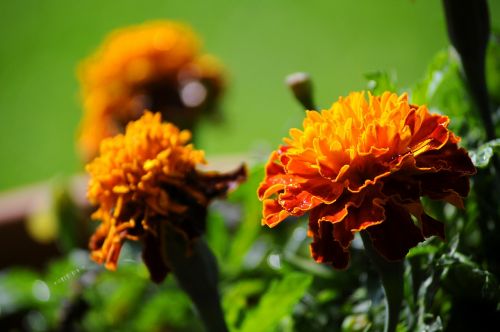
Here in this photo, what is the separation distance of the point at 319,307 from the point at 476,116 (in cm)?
30

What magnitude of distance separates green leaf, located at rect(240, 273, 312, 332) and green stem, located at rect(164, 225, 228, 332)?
0.22 feet

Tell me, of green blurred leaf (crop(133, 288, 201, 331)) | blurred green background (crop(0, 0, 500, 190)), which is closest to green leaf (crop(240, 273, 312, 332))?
green blurred leaf (crop(133, 288, 201, 331))

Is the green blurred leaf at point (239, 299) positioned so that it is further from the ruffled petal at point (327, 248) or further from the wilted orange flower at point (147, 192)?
the ruffled petal at point (327, 248)

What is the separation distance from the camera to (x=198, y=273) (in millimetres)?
764

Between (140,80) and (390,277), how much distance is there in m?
0.96

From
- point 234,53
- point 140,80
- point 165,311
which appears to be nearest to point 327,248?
point 165,311

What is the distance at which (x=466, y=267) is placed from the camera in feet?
2.34

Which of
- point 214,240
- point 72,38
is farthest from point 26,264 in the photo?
point 72,38

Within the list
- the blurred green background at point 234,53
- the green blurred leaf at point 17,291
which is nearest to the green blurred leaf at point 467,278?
the green blurred leaf at point 17,291

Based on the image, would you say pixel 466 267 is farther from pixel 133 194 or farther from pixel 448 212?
pixel 133 194

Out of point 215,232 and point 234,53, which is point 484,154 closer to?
point 215,232

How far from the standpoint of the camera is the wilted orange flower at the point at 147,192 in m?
0.73

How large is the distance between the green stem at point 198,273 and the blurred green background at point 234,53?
0.89 meters

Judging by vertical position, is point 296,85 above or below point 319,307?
above
